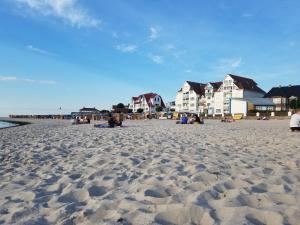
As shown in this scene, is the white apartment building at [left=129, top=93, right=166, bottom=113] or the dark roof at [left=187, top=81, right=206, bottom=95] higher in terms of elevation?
the dark roof at [left=187, top=81, right=206, bottom=95]

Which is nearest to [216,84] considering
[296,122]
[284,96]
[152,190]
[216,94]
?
[216,94]

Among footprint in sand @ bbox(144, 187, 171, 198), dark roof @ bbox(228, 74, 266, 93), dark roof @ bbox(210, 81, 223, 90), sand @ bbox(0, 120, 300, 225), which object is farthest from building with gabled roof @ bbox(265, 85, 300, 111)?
footprint in sand @ bbox(144, 187, 171, 198)

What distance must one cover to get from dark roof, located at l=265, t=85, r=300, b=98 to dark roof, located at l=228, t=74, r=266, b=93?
4.98 metres

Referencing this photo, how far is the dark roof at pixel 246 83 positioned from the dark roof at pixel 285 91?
4976mm

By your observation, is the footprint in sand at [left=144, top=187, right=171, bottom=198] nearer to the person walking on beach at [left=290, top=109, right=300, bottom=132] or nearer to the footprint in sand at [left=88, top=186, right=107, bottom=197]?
the footprint in sand at [left=88, top=186, right=107, bottom=197]

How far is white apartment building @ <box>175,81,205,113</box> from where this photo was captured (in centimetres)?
10361

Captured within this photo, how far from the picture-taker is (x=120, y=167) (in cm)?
647

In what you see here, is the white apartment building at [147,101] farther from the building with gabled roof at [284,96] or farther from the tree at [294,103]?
the tree at [294,103]

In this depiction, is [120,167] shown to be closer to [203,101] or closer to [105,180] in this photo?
[105,180]

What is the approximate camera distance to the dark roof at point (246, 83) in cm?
8986

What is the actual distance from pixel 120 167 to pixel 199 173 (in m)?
1.72

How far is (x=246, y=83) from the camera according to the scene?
303 feet

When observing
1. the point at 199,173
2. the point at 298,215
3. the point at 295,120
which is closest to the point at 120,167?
the point at 199,173

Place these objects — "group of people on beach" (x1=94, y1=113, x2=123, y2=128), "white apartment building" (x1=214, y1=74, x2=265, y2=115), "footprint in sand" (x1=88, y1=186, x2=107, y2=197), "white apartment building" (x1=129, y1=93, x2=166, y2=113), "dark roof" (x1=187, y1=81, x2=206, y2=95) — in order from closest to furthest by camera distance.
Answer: "footprint in sand" (x1=88, y1=186, x2=107, y2=197)
"group of people on beach" (x1=94, y1=113, x2=123, y2=128)
"white apartment building" (x1=214, y1=74, x2=265, y2=115)
"dark roof" (x1=187, y1=81, x2=206, y2=95)
"white apartment building" (x1=129, y1=93, x2=166, y2=113)
